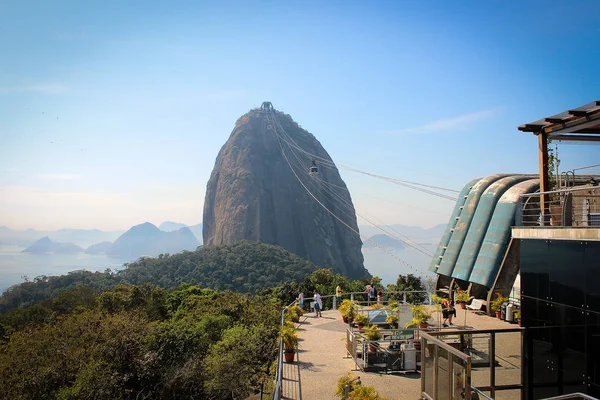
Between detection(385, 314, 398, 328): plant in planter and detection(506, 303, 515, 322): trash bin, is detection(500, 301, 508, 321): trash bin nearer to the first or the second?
detection(506, 303, 515, 322): trash bin

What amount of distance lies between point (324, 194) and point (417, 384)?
379ft

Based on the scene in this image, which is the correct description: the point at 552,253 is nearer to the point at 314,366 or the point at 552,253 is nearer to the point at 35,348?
the point at 314,366

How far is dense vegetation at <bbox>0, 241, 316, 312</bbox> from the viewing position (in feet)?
184

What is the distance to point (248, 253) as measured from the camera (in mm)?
71125

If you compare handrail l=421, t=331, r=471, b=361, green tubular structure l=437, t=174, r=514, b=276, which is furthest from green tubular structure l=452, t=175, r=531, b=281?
handrail l=421, t=331, r=471, b=361

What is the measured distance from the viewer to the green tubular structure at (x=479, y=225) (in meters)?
22.3

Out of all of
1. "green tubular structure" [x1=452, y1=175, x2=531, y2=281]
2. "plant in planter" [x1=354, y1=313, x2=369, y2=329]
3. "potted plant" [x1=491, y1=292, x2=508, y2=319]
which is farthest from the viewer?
"green tubular structure" [x1=452, y1=175, x2=531, y2=281]

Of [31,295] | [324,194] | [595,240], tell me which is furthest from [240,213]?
[595,240]

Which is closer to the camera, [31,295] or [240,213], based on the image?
[31,295]

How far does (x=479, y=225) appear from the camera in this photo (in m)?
22.9

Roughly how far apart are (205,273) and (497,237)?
166ft

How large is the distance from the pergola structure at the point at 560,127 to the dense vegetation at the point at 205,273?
4960cm

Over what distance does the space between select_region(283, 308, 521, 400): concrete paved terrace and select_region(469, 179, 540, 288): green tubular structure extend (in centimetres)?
276

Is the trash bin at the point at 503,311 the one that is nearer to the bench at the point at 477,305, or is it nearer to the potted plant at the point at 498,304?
the potted plant at the point at 498,304
